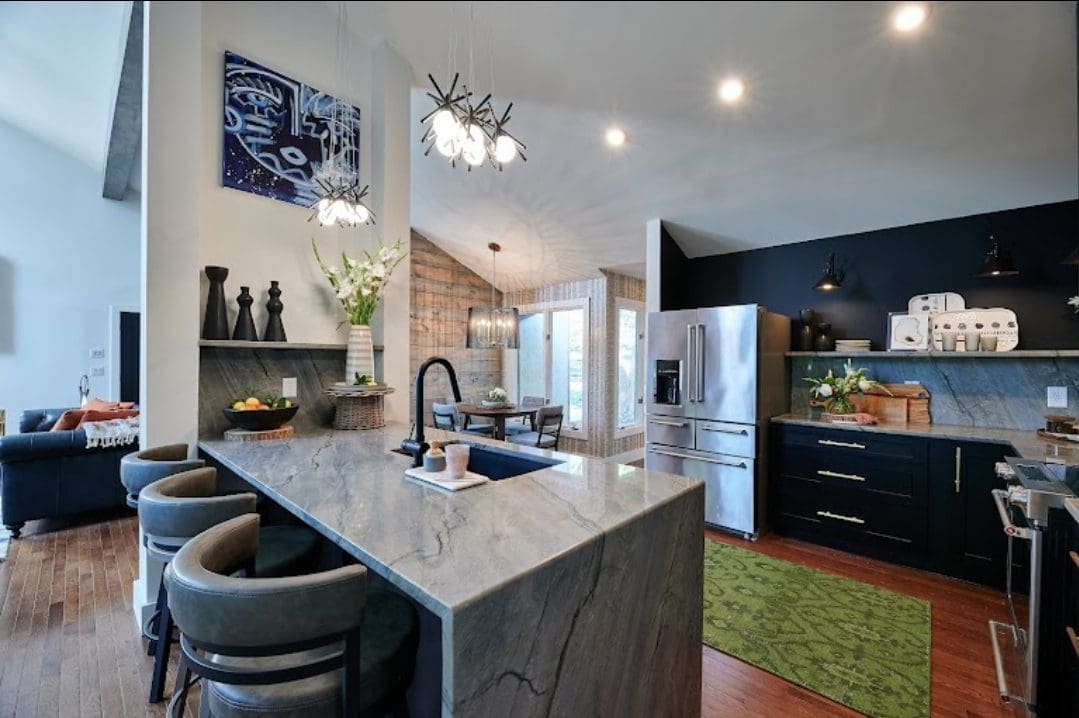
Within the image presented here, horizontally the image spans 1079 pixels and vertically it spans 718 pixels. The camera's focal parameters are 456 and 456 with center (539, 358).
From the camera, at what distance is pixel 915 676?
1851mm

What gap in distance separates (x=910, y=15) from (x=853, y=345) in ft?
11.4

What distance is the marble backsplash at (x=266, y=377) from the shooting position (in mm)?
2137

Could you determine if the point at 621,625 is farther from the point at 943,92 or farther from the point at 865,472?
the point at 865,472

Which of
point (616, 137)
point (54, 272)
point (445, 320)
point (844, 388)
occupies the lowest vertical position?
point (844, 388)

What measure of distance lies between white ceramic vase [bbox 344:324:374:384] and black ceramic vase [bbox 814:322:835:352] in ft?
10.7

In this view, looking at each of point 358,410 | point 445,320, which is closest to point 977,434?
point 358,410

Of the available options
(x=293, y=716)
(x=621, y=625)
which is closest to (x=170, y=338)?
(x=293, y=716)

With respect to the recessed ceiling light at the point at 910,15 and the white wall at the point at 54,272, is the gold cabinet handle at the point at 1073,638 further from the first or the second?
the white wall at the point at 54,272

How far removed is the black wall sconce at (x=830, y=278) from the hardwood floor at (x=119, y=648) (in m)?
1.89

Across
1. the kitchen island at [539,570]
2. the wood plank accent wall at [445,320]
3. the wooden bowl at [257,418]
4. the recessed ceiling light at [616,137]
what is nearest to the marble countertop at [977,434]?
the kitchen island at [539,570]

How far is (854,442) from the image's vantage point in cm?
298

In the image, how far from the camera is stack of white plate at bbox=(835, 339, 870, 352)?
10.9 feet

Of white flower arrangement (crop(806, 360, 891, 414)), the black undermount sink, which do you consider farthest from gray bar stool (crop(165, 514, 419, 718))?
white flower arrangement (crop(806, 360, 891, 414))

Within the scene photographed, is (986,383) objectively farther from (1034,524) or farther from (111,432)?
(111,432)
